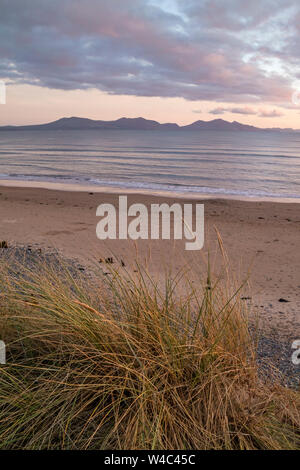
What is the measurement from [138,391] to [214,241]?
828cm

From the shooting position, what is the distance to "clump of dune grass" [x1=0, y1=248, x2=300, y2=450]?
91.2 inches

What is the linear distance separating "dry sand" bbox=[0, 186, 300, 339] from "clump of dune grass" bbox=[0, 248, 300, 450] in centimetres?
79

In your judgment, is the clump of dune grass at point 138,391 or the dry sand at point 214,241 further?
the dry sand at point 214,241

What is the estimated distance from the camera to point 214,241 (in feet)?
34.4

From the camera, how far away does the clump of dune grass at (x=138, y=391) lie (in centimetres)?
232

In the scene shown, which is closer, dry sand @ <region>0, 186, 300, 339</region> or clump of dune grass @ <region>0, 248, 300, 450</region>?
clump of dune grass @ <region>0, 248, 300, 450</region>

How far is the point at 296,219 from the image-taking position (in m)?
14.9

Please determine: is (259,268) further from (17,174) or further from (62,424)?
(17,174)

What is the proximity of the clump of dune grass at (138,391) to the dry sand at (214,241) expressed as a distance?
0.79 m

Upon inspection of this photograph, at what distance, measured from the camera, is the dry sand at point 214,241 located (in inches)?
253

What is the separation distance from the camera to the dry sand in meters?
6.42

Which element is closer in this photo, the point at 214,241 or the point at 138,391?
the point at 138,391

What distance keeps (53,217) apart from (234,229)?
612 cm
